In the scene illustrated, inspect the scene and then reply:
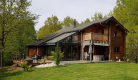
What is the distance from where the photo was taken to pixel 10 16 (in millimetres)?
18688

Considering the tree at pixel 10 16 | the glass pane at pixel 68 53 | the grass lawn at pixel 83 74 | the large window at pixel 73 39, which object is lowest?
the grass lawn at pixel 83 74

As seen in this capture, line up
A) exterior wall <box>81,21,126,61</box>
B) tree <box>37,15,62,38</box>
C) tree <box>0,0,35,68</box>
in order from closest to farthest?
1. tree <box>0,0,35,68</box>
2. exterior wall <box>81,21,126,61</box>
3. tree <box>37,15,62,38</box>

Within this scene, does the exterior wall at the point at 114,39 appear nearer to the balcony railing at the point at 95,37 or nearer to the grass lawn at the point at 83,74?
the balcony railing at the point at 95,37

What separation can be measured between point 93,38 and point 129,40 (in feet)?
32.9

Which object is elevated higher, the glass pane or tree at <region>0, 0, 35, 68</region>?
tree at <region>0, 0, 35, 68</region>

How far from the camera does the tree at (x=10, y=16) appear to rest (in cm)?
1828

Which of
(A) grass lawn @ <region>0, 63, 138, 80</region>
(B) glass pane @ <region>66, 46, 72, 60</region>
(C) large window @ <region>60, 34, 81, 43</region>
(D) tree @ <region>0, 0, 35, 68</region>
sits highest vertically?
(D) tree @ <region>0, 0, 35, 68</region>

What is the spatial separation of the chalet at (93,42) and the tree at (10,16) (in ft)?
13.9

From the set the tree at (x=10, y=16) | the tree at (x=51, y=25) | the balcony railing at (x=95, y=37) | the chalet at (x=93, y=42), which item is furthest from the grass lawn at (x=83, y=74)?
the tree at (x=51, y=25)

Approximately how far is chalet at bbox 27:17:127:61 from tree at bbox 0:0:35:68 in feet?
13.9

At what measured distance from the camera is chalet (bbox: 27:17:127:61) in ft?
61.5

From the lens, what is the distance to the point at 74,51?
64.6 feet

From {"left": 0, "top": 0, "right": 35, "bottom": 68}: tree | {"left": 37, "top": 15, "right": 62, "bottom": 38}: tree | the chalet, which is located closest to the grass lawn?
the chalet

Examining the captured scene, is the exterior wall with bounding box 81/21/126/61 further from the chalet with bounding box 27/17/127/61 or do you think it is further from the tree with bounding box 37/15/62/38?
the tree with bounding box 37/15/62/38
